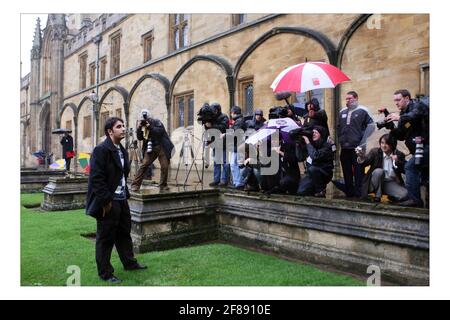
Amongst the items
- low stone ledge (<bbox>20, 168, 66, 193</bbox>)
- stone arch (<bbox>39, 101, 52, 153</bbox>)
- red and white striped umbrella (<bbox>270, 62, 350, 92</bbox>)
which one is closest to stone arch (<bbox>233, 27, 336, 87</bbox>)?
red and white striped umbrella (<bbox>270, 62, 350, 92</bbox>)

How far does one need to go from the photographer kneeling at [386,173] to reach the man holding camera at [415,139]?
238 millimetres

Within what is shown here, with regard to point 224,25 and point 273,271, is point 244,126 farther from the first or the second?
point 224,25

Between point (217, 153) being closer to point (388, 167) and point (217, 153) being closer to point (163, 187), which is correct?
point (163, 187)

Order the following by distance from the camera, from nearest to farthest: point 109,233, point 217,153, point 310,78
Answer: point 109,233 → point 310,78 → point 217,153

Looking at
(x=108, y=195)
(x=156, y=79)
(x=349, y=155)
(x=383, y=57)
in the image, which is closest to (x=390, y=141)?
(x=349, y=155)

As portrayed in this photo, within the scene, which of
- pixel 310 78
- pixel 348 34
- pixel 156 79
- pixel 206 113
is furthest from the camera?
pixel 156 79

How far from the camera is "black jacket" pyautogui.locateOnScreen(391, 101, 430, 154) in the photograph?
4242mm

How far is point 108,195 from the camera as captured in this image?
4.24 m

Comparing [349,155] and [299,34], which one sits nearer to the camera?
[349,155]

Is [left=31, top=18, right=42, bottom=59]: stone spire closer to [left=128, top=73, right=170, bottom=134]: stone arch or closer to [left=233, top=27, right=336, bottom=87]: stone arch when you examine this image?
[left=128, top=73, right=170, bottom=134]: stone arch

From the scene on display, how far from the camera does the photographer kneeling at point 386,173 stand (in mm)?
4828

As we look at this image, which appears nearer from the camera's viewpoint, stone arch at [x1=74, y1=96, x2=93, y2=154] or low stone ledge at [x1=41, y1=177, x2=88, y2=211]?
low stone ledge at [x1=41, y1=177, x2=88, y2=211]

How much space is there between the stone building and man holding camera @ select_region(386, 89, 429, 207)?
3.36m

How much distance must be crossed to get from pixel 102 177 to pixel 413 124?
374cm
